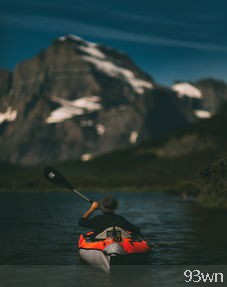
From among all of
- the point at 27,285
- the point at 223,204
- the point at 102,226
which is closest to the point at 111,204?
the point at 102,226

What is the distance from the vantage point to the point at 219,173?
85875 millimetres

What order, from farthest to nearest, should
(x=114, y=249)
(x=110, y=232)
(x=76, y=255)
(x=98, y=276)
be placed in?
(x=76, y=255) → (x=110, y=232) → (x=98, y=276) → (x=114, y=249)

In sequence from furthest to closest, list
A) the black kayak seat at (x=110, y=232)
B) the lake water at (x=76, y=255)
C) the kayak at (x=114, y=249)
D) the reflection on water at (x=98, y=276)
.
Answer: the black kayak seat at (x=110, y=232) → the lake water at (x=76, y=255) → the kayak at (x=114, y=249) → the reflection on water at (x=98, y=276)

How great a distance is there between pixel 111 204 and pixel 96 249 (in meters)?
2.50

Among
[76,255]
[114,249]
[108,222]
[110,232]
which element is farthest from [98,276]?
[76,255]

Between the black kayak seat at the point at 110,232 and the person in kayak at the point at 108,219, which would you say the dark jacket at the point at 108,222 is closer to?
the person in kayak at the point at 108,219

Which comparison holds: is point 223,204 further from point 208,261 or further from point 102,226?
point 102,226

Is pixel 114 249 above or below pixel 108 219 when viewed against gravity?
below

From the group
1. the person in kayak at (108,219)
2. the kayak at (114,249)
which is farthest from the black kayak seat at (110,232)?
the person in kayak at (108,219)

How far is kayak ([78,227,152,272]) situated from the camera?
27.9 m

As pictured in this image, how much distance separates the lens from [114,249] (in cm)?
2778

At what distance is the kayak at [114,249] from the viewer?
91.6 feet

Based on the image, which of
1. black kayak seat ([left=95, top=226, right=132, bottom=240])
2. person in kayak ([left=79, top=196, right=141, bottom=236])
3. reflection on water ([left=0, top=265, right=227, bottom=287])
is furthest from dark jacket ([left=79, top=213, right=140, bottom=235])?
reflection on water ([left=0, top=265, right=227, bottom=287])

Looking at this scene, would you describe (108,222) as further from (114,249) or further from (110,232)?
(114,249)
